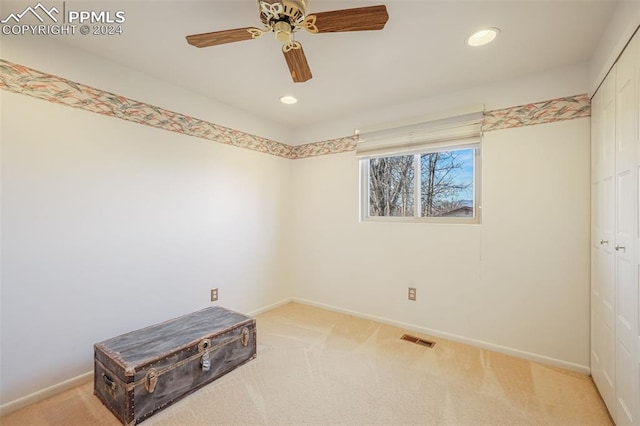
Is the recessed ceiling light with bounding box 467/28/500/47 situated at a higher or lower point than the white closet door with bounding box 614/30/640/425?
higher

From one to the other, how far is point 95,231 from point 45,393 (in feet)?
3.48

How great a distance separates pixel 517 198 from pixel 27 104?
355cm

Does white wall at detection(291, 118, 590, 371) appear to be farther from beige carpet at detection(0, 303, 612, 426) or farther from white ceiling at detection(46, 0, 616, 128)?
white ceiling at detection(46, 0, 616, 128)

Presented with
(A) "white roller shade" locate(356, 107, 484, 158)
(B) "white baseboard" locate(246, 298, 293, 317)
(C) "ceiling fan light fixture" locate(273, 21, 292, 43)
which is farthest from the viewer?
(B) "white baseboard" locate(246, 298, 293, 317)

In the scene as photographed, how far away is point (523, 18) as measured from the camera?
161cm

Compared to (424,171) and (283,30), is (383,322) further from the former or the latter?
(283,30)

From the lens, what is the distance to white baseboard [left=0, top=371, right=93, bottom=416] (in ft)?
5.45

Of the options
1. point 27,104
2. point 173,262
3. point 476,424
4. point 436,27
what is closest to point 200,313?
point 173,262

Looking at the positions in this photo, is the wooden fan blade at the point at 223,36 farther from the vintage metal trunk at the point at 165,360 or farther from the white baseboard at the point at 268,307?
the white baseboard at the point at 268,307

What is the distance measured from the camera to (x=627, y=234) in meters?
1.43

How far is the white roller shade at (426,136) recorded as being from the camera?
2498 mm

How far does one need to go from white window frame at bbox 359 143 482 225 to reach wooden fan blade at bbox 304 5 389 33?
166 centimetres

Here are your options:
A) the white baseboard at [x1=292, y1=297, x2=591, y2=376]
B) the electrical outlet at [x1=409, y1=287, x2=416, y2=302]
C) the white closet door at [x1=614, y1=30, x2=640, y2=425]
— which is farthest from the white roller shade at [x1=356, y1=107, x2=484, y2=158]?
the white baseboard at [x1=292, y1=297, x2=591, y2=376]

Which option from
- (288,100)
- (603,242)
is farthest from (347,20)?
(603,242)
